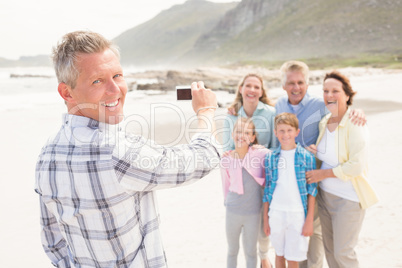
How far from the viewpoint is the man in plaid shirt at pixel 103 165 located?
1.28 m

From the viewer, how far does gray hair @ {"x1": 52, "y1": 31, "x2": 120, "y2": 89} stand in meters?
1.31

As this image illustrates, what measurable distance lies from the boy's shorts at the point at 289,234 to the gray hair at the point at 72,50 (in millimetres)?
2341

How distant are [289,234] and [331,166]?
755mm

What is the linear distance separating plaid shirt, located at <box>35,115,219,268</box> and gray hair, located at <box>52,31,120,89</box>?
18cm

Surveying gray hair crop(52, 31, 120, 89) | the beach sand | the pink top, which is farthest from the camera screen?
the beach sand

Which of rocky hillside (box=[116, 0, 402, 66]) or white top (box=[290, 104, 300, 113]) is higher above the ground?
rocky hillside (box=[116, 0, 402, 66])

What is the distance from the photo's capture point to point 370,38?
68438 millimetres

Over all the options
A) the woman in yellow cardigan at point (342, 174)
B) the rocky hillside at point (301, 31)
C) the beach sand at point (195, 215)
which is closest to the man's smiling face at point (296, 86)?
the woman in yellow cardigan at point (342, 174)

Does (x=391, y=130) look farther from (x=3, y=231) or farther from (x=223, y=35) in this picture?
(x=223, y=35)

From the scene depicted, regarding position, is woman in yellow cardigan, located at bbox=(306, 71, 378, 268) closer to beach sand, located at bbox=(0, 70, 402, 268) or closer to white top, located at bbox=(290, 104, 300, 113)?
white top, located at bbox=(290, 104, 300, 113)

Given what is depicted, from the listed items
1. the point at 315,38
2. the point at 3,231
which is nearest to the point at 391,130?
the point at 3,231

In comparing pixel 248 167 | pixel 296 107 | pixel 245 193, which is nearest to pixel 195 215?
pixel 245 193

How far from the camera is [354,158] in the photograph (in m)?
2.81

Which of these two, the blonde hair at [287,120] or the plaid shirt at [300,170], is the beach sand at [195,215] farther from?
the blonde hair at [287,120]
